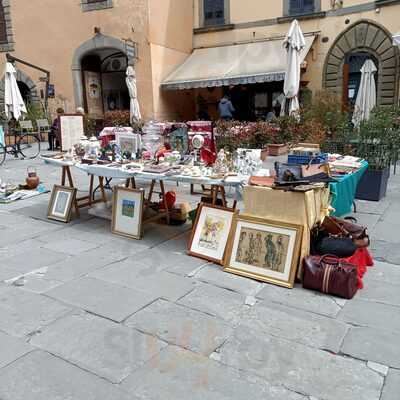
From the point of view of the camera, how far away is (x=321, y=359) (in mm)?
2299

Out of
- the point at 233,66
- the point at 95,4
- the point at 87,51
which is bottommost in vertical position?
the point at 233,66

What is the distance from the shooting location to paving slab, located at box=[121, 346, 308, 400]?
6.65ft

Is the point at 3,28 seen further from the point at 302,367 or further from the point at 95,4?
the point at 302,367

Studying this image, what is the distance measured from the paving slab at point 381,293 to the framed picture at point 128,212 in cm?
220

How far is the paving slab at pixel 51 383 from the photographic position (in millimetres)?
2020

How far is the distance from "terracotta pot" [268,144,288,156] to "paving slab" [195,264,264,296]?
5.87 meters

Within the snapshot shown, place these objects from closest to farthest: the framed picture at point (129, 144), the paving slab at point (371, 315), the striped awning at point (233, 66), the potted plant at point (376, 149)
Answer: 1. the paving slab at point (371, 315)
2. the framed picture at point (129, 144)
3. the potted plant at point (376, 149)
4. the striped awning at point (233, 66)

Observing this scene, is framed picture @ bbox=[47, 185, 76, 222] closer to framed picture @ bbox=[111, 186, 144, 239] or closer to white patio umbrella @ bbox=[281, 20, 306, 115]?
framed picture @ bbox=[111, 186, 144, 239]

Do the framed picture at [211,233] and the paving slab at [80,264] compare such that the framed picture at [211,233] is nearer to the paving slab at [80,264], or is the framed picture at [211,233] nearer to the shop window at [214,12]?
the paving slab at [80,264]

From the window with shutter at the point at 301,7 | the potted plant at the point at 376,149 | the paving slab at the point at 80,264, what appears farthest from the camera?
the window with shutter at the point at 301,7

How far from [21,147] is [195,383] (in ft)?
36.9

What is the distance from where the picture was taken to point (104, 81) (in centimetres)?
1595

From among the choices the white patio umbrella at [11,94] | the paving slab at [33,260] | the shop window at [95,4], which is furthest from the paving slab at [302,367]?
the shop window at [95,4]

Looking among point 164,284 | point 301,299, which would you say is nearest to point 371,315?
point 301,299
